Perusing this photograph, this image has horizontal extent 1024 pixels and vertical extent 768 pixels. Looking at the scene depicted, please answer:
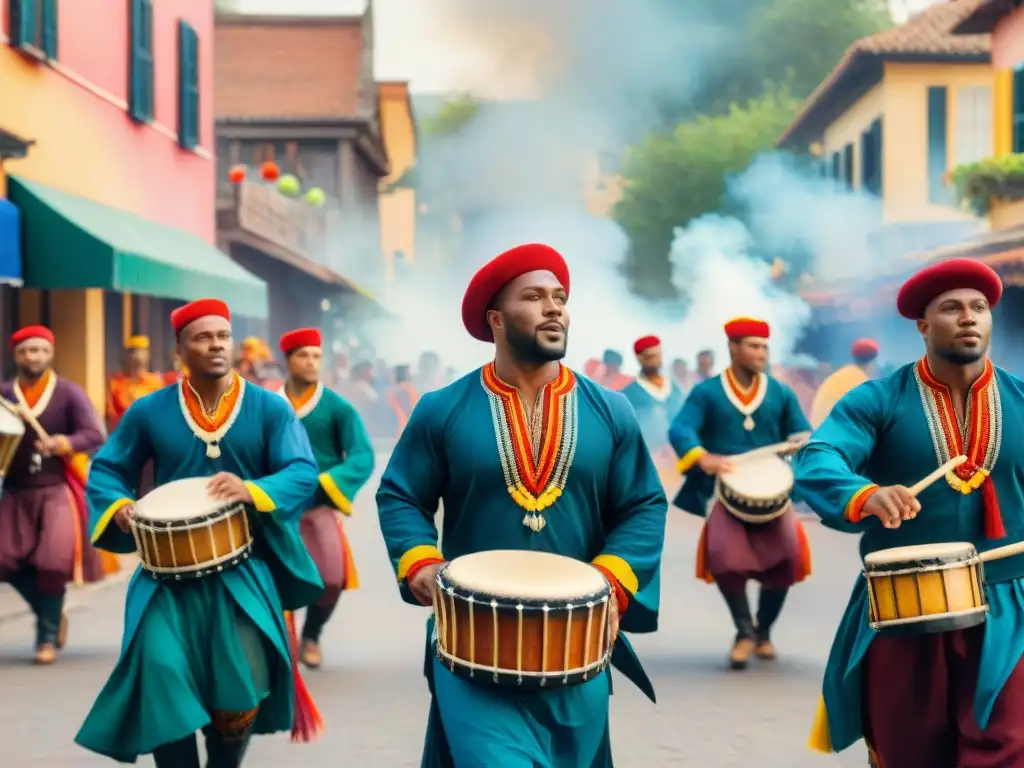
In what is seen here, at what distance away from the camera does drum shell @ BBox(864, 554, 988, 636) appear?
505 cm

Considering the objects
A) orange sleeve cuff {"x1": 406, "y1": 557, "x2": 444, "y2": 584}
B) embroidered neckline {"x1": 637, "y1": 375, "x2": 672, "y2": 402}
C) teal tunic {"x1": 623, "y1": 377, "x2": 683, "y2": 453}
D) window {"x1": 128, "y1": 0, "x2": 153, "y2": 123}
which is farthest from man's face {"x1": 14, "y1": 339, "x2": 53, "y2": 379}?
window {"x1": 128, "y1": 0, "x2": 153, "y2": 123}

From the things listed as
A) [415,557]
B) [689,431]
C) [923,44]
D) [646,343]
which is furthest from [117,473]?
[923,44]

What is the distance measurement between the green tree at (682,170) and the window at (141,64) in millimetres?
31486

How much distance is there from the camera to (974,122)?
1206 inches

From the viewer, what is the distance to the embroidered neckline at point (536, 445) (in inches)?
196

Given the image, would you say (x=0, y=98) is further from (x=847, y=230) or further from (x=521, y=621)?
(x=847, y=230)

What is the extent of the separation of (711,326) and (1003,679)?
47611mm

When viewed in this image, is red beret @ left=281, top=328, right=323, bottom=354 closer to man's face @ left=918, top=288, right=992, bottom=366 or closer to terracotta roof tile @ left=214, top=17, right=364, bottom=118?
man's face @ left=918, top=288, right=992, bottom=366

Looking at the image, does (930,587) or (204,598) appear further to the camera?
(204,598)

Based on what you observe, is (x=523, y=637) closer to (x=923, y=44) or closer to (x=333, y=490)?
(x=333, y=490)

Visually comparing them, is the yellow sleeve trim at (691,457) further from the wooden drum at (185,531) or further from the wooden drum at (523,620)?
the wooden drum at (523,620)

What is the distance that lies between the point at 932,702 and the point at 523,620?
1.61 meters

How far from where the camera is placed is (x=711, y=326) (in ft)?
172

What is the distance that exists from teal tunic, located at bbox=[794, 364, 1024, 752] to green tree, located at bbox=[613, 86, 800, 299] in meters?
45.9
